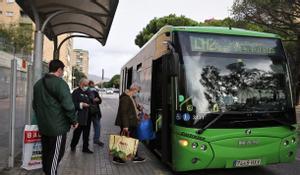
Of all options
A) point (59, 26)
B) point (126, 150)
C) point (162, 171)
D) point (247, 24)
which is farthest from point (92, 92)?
point (247, 24)

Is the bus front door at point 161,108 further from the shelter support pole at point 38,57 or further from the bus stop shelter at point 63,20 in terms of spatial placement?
the shelter support pole at point 38,57

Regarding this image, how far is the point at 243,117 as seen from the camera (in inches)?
287

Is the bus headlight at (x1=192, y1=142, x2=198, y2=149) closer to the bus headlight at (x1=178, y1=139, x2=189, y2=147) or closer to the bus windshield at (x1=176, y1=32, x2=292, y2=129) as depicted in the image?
the bus headlight at (x1=178, y1=139, x2=189, y2=147)

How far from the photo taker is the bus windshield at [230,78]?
23.7ft

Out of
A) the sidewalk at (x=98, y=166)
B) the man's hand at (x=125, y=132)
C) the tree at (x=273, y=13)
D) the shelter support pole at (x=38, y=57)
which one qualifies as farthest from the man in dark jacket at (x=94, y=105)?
the tree at (x=273, y=13)

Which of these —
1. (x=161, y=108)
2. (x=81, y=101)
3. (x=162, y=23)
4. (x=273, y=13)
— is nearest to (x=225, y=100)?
(x=161, y=108)

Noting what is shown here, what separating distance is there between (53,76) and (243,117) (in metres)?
3.41

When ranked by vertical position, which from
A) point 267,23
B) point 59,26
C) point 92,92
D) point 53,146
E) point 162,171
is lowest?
point 162,171

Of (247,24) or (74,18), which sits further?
(247,24)

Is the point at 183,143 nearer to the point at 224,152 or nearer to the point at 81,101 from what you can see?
the point at 224,152

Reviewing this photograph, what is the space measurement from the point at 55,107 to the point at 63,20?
25.5 feet

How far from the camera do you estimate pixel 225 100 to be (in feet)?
23.9

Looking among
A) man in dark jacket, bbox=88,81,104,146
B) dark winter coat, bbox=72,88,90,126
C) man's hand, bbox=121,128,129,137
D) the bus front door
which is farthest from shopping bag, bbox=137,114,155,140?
man in dark jacket, bbox=88,81,104,146

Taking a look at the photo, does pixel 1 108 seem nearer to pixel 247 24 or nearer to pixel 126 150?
pixel 126 150
